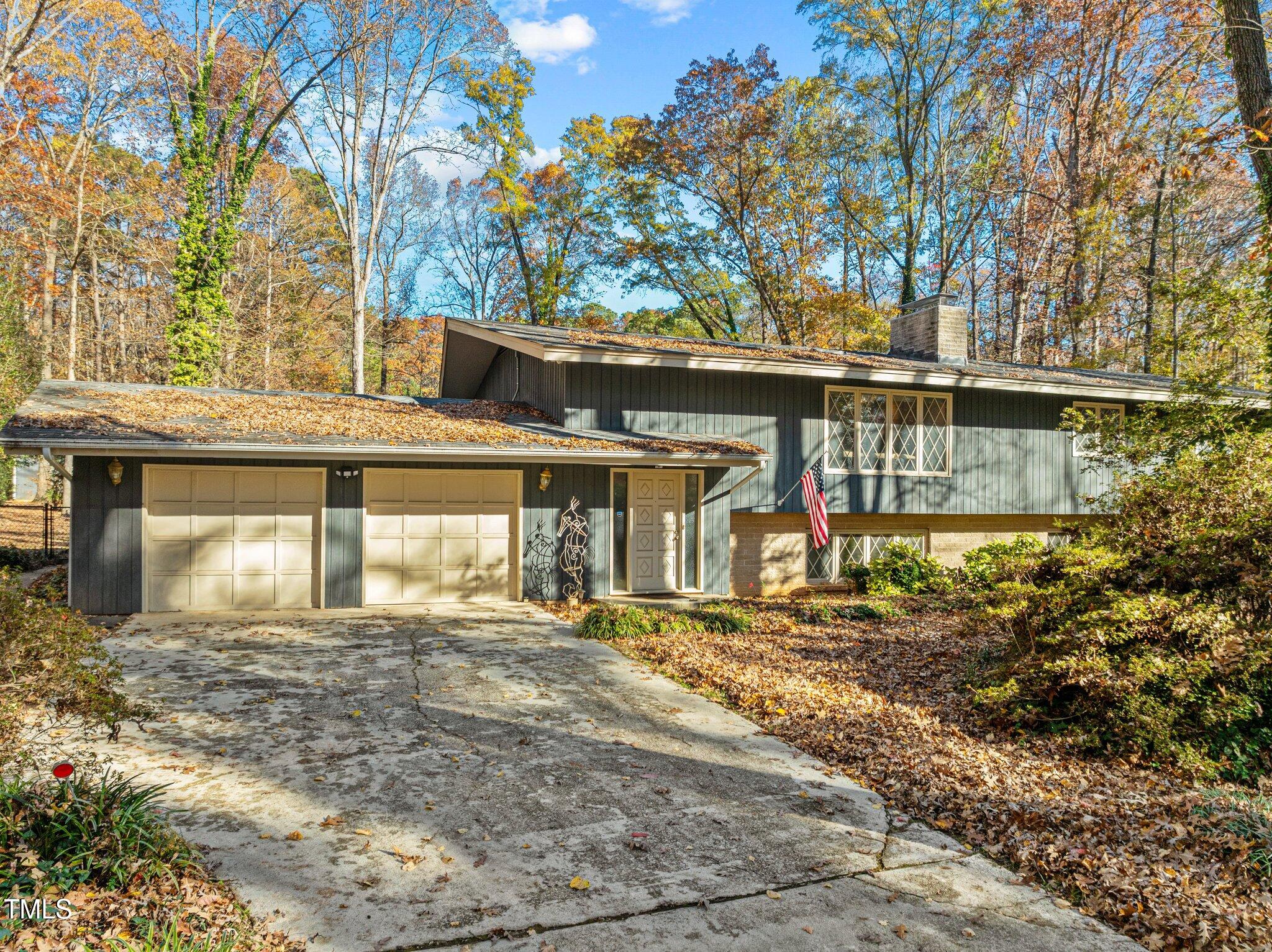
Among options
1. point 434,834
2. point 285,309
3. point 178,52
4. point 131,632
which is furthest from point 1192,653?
point 285,309

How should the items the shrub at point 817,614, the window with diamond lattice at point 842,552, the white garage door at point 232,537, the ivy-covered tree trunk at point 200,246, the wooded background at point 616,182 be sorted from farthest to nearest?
the wooded background at point 616,182 → the ivy-covered tree trunk at point 200,246 → the window with diamond lattice at point 842,552 → the shrub at point 817,614 → the white garage door at point 232,537

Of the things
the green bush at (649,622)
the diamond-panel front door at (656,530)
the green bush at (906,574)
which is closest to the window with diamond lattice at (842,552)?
the green bush at (906,574)

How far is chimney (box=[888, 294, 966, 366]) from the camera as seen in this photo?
14875mm

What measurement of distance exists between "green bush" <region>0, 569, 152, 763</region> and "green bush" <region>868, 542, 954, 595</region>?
1052cm

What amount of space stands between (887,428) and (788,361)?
2657 mm

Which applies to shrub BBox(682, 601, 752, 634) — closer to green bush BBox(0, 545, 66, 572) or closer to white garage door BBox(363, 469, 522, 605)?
white garage door BBox(363, 469, 522, 605)

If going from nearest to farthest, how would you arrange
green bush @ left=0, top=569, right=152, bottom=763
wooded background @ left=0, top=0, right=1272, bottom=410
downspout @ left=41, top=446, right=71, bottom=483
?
green bush @ left=0, top=569, right=152, bottom=763, downspout @ left=41, top=446, right=71, bottom=483, wooded background @ left=0, top=0, right=1272, bottom=410

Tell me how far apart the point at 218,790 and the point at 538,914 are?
89.6 inches

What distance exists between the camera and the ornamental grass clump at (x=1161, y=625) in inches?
200

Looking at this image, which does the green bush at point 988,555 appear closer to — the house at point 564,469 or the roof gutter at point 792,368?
the house at point 564,469

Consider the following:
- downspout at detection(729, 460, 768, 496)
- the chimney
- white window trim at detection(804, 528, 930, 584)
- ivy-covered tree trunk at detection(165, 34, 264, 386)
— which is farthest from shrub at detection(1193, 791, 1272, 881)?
ivy-covered tree trunk at detection(165, 34, 264, 386)

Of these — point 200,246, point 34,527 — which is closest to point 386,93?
point 200,246

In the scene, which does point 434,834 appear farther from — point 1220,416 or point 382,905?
point 1220,416

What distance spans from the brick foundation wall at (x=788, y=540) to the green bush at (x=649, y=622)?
3.11 meters
